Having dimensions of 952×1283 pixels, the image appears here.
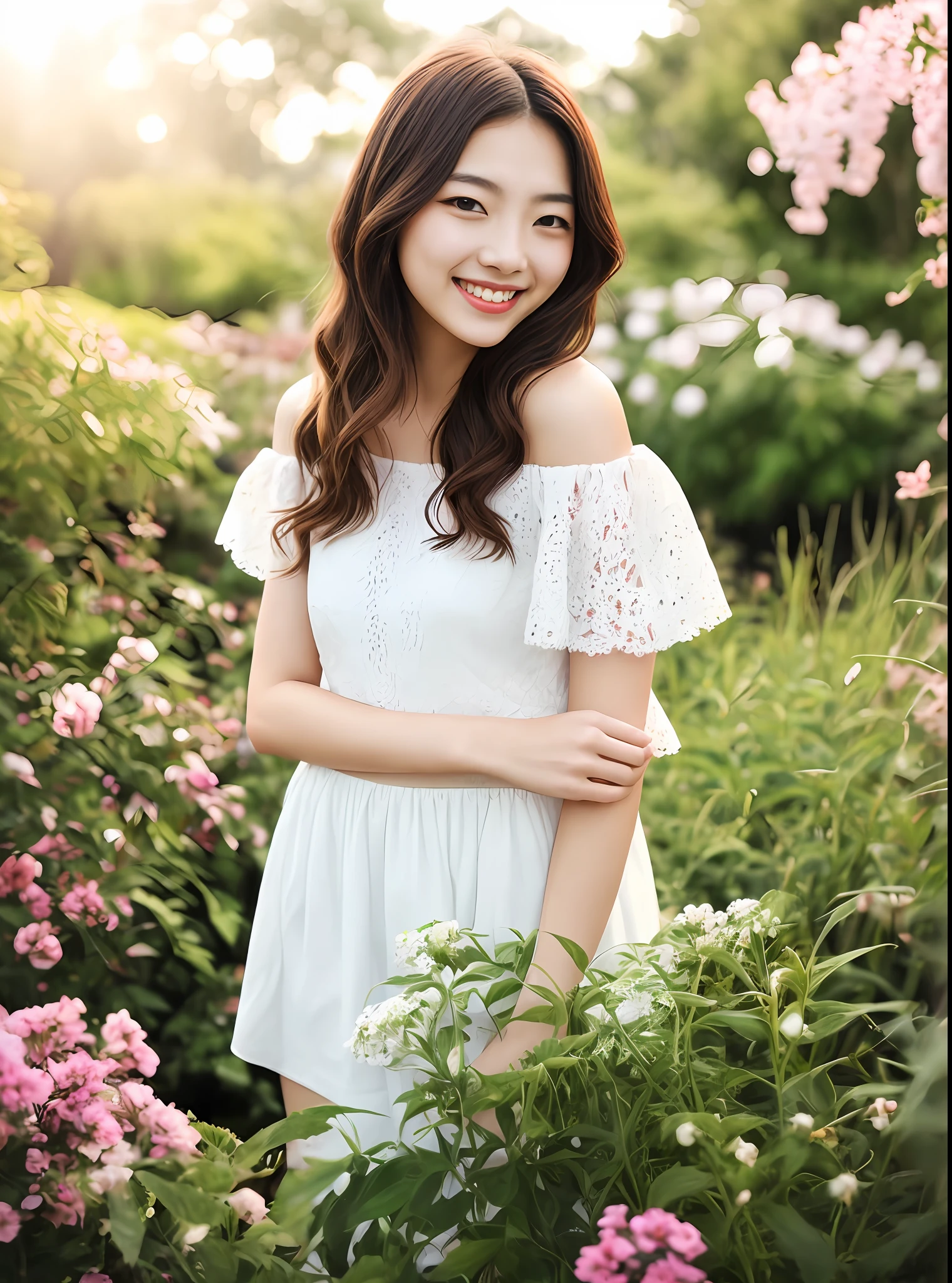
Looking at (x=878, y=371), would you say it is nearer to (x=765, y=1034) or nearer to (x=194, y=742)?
(x=194, y=742)

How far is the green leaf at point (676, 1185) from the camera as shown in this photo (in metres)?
0.94

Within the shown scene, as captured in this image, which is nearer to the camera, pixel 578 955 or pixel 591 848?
pixel 578 955

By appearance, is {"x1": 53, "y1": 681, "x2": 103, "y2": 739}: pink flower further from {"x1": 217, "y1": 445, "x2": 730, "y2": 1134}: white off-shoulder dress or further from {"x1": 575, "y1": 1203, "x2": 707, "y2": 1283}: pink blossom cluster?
{"x1": 575, "y1": 1203, "x2": 707, "y2": 1283}: pink blossom cluster

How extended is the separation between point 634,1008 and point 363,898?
0.39 m

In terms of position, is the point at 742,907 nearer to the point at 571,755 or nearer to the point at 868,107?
the point at 571,755

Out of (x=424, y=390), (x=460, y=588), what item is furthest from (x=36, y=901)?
(x=424, y=390)

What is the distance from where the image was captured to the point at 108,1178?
109 cm

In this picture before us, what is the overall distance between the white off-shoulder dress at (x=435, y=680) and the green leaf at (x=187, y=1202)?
1.08ft

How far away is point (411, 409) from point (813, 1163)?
0.98m

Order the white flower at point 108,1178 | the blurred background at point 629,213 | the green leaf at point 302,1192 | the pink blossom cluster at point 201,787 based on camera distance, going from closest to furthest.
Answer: the green leaf at point 302,1192 → the white flower at point 108,1178 → the pink blossom cluster at point 201,787 → the blurred background at point 629,213

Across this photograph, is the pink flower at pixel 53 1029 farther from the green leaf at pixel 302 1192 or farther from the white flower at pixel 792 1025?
the white flower at pixel 792 1025

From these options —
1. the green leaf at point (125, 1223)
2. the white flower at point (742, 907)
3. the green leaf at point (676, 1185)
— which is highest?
the white flower at point (742, 907)

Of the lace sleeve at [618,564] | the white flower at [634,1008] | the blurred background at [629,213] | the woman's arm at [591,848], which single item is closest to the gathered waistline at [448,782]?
the woman's arm at [591,848]

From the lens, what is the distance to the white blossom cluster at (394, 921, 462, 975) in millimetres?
1096
